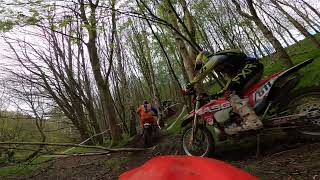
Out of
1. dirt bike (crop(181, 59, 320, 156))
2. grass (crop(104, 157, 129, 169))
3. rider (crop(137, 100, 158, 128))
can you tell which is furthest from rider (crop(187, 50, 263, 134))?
rider (crop(137, 100, 158, 128))

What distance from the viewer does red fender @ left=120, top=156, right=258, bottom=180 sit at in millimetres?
1179

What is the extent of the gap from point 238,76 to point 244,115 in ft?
2.03

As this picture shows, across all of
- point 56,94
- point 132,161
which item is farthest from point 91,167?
point 56,94

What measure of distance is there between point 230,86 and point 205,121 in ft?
3.32

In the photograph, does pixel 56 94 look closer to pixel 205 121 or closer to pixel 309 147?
pixel 205 121

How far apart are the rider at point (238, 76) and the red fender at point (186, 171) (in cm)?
436

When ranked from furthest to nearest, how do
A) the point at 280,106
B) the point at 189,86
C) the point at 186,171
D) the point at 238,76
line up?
the point at 189,86 → the point at 238,76 → the point at 280,106 → the point at 186,171

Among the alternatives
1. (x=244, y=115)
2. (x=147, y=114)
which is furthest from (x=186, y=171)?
(x=147, y=114)

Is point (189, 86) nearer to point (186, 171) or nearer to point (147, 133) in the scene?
point (147, 133)

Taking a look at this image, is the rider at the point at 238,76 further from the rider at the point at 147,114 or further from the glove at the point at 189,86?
the rider at the point at 147,114

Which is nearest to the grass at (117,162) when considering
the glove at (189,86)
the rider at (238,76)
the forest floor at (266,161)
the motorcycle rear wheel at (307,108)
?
the forest floor at (266,161)

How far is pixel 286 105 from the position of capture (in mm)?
5547

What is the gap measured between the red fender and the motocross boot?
4.36m

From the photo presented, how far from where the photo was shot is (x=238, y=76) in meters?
5.76
